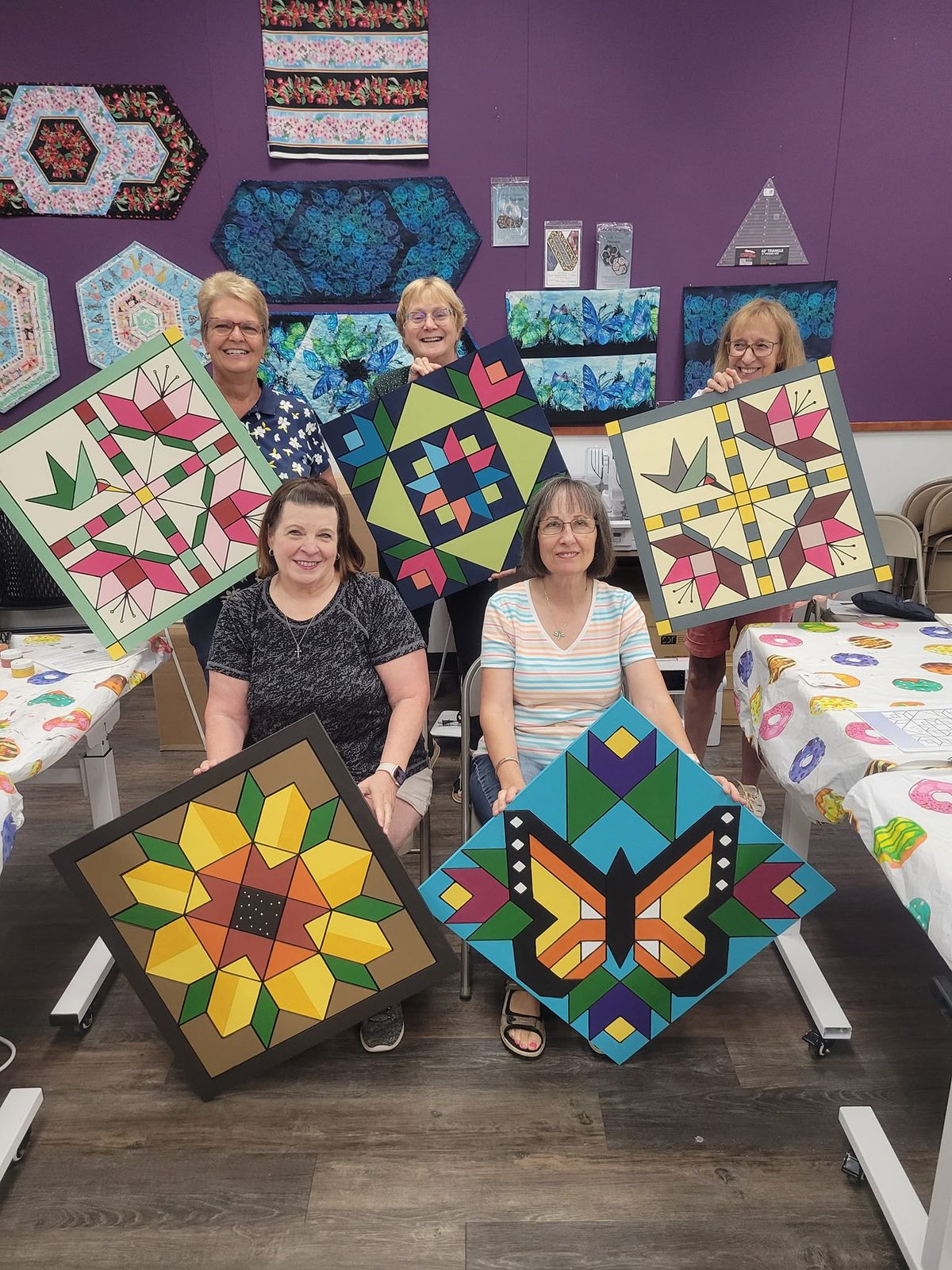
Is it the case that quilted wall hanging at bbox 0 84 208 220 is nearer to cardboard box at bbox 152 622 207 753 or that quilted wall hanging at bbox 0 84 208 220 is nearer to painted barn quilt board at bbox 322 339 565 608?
cardboard box at bbox 152 622 207 753

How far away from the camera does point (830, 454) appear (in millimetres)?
1803

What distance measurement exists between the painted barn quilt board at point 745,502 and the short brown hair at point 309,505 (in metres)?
0.61

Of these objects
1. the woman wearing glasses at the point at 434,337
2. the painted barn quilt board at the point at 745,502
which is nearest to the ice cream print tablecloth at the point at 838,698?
the painted barn quilt board at the point at 745,502

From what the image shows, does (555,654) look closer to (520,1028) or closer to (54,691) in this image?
(520,1028)

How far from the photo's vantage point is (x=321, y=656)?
1.62m

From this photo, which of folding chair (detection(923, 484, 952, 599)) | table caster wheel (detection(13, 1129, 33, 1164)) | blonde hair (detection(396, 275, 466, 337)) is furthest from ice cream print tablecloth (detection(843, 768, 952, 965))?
folding chair (detection(923, 484, 952, 599))

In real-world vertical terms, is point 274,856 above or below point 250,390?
below

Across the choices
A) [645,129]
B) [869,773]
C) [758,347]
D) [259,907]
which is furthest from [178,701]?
[645,129]

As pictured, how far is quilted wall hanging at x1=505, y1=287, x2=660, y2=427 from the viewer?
11.3 feet

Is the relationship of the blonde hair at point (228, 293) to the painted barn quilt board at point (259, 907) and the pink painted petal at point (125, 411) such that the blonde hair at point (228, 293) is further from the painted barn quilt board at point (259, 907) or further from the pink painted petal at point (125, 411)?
the painted barn quilt board at point (259, 907)

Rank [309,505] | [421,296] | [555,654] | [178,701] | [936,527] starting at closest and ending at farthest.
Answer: [309,505], [555,654], [421,296], [178,701], [936,527]

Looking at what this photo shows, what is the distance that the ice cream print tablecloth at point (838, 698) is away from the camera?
133 centimetres

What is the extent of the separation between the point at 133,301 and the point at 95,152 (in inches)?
21.7

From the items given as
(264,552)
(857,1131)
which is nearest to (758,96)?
(264,552)
